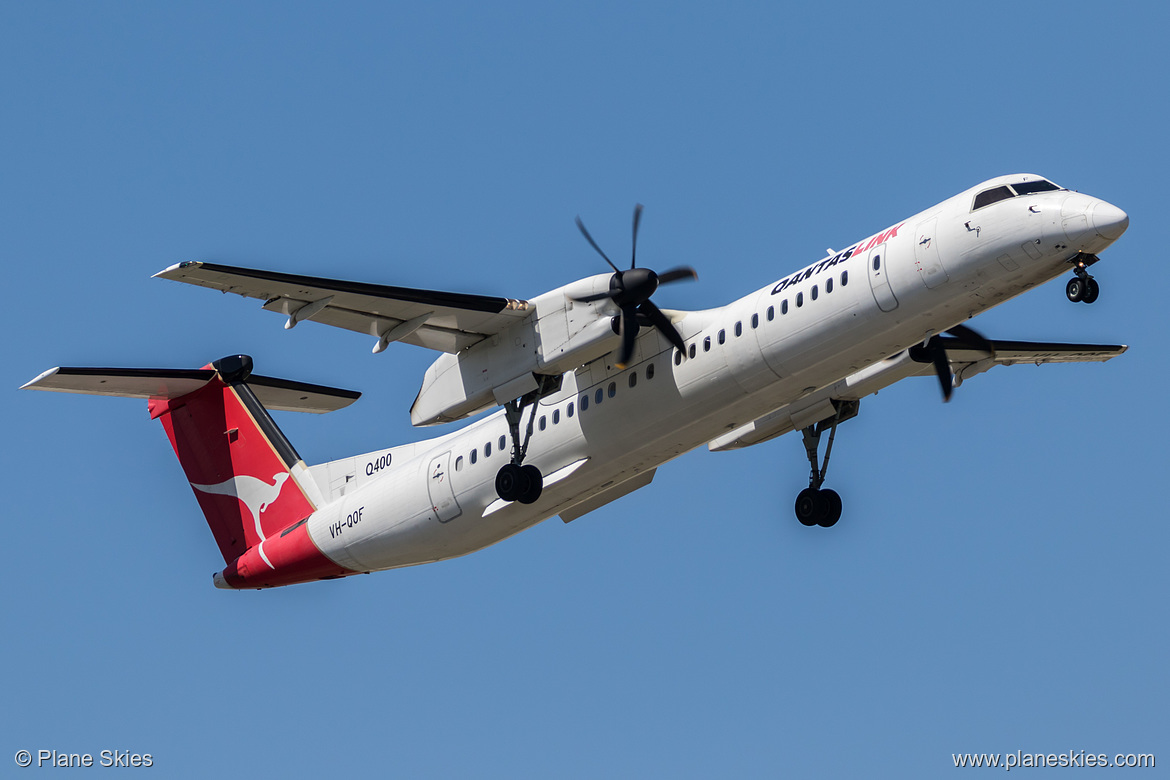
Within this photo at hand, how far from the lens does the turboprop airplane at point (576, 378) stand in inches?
629

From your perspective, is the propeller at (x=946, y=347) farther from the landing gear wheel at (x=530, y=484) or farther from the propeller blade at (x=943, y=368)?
the landing gear wheel at (x=530, y=484)

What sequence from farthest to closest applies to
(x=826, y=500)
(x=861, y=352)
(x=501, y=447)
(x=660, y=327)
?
(x=826, y=500), (x=501, y=447), (x=660, y=327), (x=861, y=352)

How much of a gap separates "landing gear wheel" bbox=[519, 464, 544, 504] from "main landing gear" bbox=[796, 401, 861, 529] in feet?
14.9

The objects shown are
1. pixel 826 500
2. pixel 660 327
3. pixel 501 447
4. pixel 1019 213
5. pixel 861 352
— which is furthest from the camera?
pixel 826 500

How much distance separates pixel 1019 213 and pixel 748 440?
20.9ft

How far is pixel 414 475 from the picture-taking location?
19.8 meters

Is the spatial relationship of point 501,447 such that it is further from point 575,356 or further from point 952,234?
point 952,234

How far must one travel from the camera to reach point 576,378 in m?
18.7

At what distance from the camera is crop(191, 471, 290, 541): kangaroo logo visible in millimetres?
21688

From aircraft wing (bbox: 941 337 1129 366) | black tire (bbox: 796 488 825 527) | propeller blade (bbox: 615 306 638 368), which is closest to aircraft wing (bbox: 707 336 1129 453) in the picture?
aircraft wing (bbox: 941 337 1129 366)

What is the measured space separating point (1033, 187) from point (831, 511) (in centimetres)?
638

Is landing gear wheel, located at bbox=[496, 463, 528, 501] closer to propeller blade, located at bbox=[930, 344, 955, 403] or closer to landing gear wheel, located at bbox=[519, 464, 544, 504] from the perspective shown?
landing gear wheel, located at bbox=[519, 464, 544, 504]

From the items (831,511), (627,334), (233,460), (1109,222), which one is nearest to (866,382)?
(831,511)

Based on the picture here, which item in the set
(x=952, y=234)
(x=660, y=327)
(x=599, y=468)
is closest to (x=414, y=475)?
(x=599, y=468)
